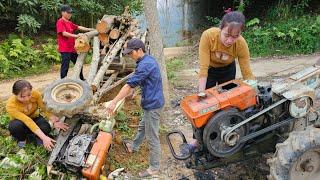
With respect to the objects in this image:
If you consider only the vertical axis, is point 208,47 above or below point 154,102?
above

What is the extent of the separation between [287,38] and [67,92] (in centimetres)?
862

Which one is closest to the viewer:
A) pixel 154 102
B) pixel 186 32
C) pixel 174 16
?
pixel 154 102

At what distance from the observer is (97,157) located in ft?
16.9

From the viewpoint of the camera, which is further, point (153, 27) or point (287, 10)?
point (287, 10)

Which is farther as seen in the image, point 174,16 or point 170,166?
point 174,16

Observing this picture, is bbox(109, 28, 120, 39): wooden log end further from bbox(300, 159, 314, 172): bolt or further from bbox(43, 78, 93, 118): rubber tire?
bbox(300, 159, 314, 172): bolt

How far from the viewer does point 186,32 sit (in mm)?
17766

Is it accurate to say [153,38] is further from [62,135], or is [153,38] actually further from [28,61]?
[28,61]

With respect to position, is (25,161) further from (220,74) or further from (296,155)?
(296,155)

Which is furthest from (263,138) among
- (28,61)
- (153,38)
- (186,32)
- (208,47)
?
(186,32)

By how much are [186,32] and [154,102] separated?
501 inches

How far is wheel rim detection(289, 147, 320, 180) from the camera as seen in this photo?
4.41 metres

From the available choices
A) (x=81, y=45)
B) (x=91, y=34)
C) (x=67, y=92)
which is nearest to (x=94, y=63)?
(x=81, y=45)

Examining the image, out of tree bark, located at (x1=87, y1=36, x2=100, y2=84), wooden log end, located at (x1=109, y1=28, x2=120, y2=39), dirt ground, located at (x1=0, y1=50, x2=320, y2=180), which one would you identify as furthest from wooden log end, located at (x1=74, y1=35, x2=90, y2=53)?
dirt ground, located at (x1=0, y1=50, x2=320, y2=180)
